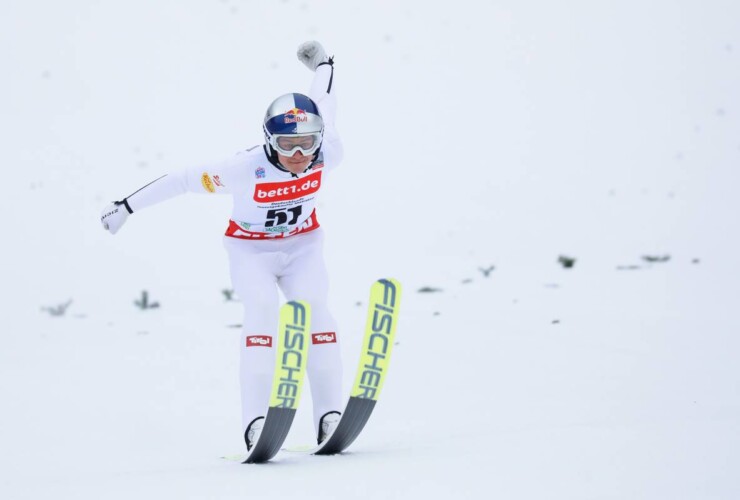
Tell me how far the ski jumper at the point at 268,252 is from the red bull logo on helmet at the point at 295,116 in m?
0.33

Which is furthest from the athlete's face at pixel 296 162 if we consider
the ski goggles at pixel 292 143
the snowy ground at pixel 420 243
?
the snowy ground at pixel 420 243

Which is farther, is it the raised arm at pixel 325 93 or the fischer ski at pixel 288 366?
the raised arm at pixel 325 93

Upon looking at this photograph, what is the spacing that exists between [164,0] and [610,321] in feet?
50.3

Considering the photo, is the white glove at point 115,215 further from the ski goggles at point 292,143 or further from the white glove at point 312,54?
the white glove at point 312,54

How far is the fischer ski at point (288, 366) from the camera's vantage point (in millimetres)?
5059

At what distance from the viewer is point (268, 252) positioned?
6141 millimetres

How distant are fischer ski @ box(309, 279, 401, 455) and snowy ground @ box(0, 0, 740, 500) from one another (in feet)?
1.01

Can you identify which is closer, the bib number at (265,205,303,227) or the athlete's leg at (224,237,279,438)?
the athlete's leg at (224,237,279,438)

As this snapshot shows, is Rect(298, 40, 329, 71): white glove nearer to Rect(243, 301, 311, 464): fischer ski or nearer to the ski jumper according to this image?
the ski jumper

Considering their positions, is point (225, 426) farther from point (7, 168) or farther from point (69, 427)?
point (7, 168)

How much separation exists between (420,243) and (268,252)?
318 inches

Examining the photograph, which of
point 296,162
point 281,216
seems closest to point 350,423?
point 281,216

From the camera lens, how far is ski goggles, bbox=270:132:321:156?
18.9 feet

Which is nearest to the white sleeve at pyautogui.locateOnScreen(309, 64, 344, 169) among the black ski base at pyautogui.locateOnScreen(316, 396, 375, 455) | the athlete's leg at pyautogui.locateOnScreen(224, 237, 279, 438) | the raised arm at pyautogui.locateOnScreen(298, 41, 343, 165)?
the raised arm at pyautogui.locateOnScreen(298, 41, 343, 165)
